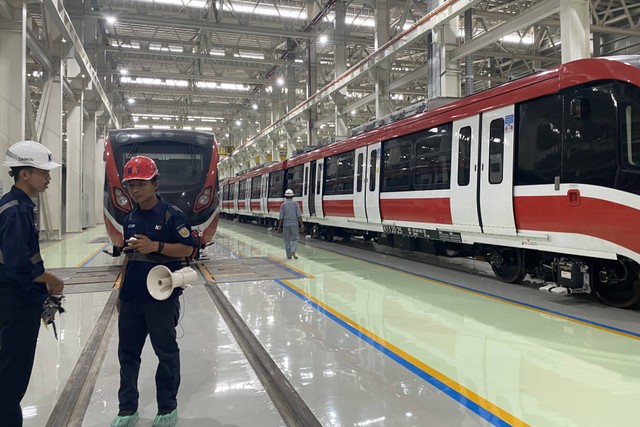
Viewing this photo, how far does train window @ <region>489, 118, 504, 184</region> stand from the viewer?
644cm

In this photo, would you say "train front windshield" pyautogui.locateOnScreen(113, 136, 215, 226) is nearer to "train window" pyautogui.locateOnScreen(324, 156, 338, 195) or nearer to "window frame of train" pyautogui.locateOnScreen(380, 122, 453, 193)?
"window frame of train" pyautogui.locateOnScreen(380, 122, 453, 193)

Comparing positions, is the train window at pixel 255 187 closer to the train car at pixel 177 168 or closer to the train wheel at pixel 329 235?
the train wheel at pixel 329 235

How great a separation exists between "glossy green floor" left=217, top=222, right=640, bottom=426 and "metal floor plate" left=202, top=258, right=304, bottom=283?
3.89ft

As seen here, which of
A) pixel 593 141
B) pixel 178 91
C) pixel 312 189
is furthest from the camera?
pixel 178 91

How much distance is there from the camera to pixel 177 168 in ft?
27.8

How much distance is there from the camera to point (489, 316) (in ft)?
17.1

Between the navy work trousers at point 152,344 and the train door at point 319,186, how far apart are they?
35.6 ft

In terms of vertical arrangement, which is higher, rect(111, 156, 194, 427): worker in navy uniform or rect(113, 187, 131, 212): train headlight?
rect(113, 187, 131, 212): train headlight

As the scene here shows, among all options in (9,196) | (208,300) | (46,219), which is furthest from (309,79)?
(9,196)

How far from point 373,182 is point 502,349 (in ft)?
21.5

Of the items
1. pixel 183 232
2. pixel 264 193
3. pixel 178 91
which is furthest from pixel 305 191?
pixel 178 91

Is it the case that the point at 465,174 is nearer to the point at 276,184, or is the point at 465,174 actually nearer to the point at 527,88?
the point at 527,88

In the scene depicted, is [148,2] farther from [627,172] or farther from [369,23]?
[627,172]

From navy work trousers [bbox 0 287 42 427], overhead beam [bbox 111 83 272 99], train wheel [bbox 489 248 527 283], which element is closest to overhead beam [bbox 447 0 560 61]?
train wheel [bbox 489 248 527 283]
